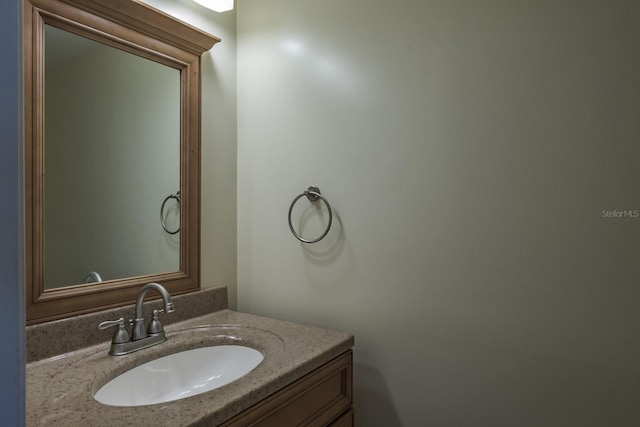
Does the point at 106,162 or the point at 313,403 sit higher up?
the point at 106,162

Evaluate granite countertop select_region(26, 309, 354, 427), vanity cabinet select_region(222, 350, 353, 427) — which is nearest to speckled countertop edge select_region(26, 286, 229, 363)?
granite countertop select_region(26, 309, 354, 427)

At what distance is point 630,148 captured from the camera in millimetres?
962

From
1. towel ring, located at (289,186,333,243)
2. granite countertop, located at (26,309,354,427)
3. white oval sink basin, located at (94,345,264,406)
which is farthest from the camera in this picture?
towel ring, located at (289,186,333,243)

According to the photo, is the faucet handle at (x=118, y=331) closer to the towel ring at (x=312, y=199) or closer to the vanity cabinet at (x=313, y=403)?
the vanity cabinet at (x=313, y=403)

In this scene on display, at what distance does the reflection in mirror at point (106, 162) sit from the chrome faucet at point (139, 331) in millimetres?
158

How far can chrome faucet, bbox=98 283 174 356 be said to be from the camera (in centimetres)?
108

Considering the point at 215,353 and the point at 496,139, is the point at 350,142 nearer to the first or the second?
the point at 496,139

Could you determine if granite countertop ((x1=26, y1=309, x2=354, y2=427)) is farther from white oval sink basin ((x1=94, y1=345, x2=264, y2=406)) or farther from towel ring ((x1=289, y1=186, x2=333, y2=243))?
towel ring ((x1=289, y1=186, x2=333, y2=243))

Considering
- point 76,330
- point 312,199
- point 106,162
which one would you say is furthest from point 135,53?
point 76,330

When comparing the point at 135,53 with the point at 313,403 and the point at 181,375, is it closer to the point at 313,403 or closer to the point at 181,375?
the point at 181,375

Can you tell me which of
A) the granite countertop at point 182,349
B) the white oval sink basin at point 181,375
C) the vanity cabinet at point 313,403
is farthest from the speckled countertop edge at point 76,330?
the vanity cabinet at point 313,403

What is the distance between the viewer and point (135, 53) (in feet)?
4.19

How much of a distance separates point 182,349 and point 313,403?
1.46 feet

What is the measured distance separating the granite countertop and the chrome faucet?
0.03 metres
